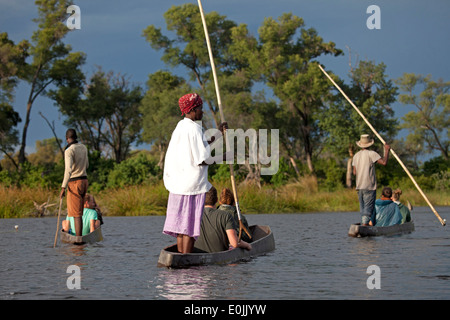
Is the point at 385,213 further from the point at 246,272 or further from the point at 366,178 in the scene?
the point at 246,272

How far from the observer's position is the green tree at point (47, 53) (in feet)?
167

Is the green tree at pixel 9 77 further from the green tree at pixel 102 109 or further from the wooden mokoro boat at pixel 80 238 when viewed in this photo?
the wooden mokoro boat at pixel 80 238

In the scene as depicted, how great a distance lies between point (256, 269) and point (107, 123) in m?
48.4

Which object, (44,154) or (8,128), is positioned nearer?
(8,128)

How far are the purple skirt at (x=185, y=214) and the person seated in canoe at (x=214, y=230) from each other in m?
0.88

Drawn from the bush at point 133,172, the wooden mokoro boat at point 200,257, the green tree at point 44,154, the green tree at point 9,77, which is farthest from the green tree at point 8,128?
the wooden mokoro boat at point 200,257

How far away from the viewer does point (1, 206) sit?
1060 inches

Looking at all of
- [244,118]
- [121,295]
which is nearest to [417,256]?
[121,295]

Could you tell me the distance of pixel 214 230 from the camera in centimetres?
1090

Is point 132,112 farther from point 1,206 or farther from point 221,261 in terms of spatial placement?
point 221,261

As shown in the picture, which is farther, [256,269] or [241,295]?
[256,269]

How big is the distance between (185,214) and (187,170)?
2.11ft

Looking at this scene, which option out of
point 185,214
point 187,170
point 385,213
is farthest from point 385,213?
point 187,170

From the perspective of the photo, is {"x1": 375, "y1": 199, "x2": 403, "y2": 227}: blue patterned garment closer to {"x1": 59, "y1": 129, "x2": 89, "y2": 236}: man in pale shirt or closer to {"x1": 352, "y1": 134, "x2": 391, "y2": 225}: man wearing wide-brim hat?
{"x1": 352, "y1": 134, "x2": 391, "y2": 225}: man wearing wide-brim hat
